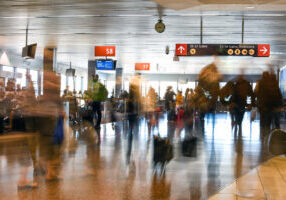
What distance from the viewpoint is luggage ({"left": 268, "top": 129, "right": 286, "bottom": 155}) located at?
1854 mm

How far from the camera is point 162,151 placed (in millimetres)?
7133

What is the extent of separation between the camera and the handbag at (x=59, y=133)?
219 inches

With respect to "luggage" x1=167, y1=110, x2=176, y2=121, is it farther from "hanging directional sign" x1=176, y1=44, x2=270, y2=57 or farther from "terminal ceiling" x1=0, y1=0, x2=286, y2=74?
"hanging directional sign" x1=176, y1=44, x2=270, y2=57

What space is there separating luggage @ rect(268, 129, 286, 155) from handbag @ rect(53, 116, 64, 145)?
4153mm

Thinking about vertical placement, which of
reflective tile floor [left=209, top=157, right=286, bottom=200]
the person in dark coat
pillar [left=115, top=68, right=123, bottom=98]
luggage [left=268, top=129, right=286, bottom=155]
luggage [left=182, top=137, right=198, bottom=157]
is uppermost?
pillar [left=115, top=68, right=123, bottom=98]

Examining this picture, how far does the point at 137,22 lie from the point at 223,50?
11.1 feet

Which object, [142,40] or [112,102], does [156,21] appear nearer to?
[142,40]

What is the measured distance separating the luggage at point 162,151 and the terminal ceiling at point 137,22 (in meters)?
1.88

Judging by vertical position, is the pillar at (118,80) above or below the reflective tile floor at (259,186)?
above

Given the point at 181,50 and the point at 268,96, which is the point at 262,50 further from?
the point at 268,96

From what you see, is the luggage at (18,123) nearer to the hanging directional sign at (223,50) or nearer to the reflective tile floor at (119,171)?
the reflective tile floor at (119,171)

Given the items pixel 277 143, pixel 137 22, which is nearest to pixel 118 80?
pixel 137 22

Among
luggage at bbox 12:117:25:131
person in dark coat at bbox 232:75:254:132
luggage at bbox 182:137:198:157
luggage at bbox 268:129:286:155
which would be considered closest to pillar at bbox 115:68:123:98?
luggage at bbox 12:117:25:131

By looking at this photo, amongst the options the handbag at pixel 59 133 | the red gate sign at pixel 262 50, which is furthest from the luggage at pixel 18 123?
the red gate sign at pixel 262 50
